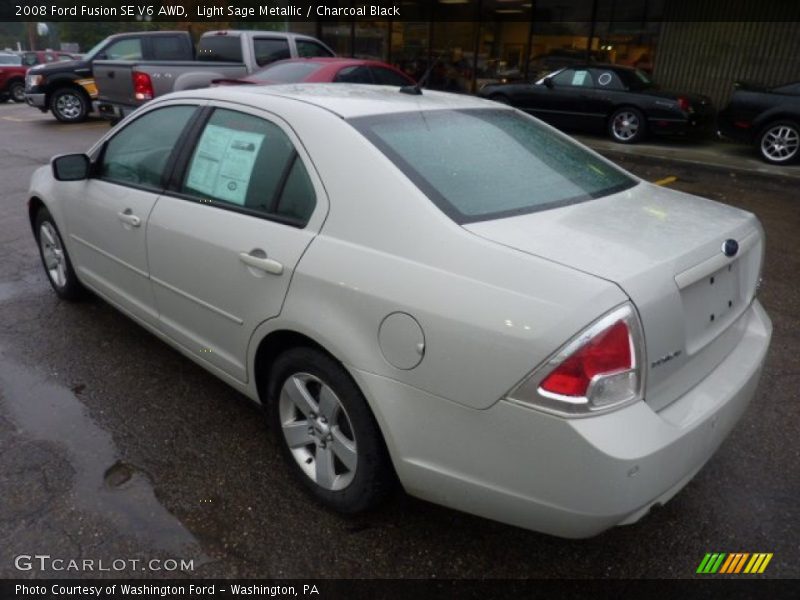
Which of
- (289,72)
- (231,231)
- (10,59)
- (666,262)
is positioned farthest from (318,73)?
(10,59)

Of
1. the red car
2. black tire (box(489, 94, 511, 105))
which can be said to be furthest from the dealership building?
the red car

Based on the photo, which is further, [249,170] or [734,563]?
[249,170]

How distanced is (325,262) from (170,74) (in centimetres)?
918

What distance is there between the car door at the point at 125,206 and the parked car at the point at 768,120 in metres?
9.76

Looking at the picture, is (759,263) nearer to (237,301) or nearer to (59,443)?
(237,301)

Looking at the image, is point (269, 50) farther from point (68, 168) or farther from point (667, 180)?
point (68, 168)

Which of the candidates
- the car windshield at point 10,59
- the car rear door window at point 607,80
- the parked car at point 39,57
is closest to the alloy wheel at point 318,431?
the car rear door window at point 607,80

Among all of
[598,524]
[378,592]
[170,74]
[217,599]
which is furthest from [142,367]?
[170,74]

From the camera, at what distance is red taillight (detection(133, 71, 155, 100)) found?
32.7 ft

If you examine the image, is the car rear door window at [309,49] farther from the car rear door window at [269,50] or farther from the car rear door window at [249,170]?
the car rear door window at [249,170]

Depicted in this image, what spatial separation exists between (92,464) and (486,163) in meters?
2.14

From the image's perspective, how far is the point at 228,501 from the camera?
2.54m

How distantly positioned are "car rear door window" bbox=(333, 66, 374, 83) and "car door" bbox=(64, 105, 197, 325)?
562 centimetres

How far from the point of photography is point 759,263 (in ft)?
8.10
